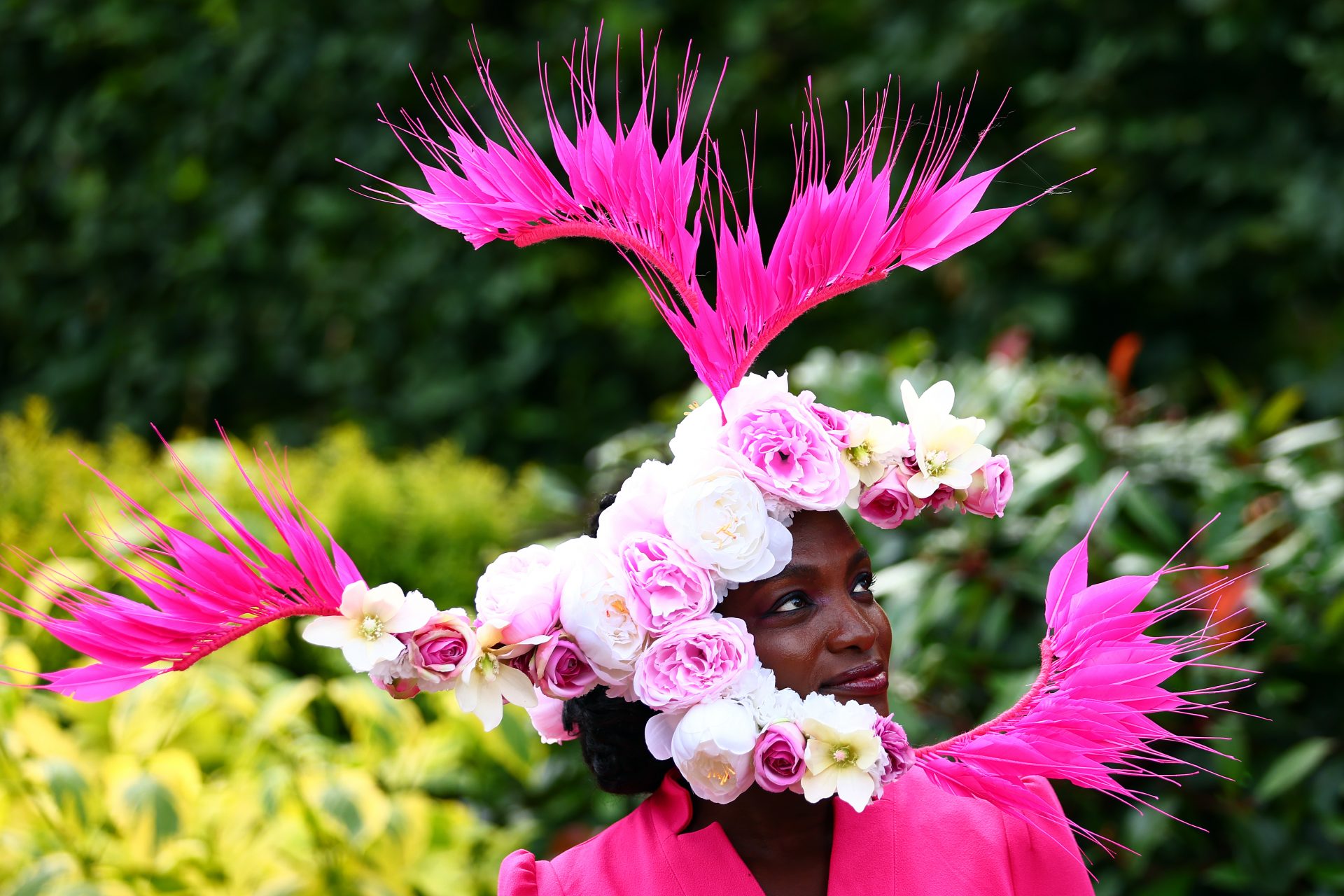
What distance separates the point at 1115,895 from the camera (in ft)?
8.11

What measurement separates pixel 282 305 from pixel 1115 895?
15.0 ft

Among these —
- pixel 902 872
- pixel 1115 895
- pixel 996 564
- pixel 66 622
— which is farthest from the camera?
pixel 996 564

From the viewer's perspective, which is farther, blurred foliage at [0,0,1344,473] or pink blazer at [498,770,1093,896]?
blurred foliage at [0,0,1344,473]

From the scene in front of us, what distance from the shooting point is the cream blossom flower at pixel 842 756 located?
1274 millimetres

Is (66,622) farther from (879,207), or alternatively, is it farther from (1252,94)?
(1252,94)

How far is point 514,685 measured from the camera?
136cm

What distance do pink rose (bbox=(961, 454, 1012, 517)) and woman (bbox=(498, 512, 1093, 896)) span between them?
0.13 m

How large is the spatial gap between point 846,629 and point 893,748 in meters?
0.12

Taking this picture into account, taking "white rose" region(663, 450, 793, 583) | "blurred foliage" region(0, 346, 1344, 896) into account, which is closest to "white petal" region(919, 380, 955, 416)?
"white rose" region(663, 450, 793, 583)

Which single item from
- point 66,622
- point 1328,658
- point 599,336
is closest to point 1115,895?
point 1328,658

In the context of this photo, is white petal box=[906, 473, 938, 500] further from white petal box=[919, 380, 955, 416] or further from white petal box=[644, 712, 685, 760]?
white petal box=[644, 712, 685, 760]

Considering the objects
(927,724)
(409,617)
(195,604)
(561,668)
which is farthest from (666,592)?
(927,724)

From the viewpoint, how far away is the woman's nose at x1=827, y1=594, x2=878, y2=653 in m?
1.37

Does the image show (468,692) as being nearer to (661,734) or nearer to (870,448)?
(661,734)
